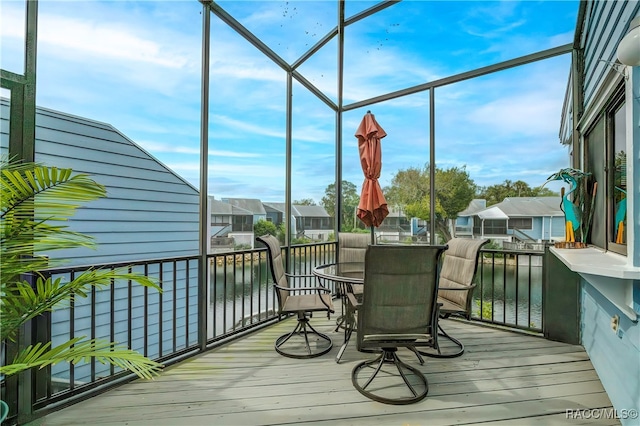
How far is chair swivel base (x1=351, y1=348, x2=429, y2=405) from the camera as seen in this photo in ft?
7.20

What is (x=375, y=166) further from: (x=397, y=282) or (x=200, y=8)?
(x=200, y=8)

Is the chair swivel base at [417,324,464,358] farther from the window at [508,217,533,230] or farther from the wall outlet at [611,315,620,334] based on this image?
the window at [508,217,533,230]

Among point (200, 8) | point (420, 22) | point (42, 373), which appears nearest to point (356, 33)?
point (420, 22)

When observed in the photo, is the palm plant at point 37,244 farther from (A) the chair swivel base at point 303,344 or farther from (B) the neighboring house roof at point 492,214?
(B) the neighboring house roof at point 492,214

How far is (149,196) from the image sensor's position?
110 inches

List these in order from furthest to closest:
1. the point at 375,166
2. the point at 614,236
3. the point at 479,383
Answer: the point at 375,166, the point at 479,383, the point at 614,236

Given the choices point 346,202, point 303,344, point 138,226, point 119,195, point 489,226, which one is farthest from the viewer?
point 346,202

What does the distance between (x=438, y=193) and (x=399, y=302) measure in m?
2.63

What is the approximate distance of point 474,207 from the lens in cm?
411

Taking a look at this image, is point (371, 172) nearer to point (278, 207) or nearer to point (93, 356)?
point (278, 207)

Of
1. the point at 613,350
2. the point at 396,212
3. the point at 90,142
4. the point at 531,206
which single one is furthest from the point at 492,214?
the point at 90,142

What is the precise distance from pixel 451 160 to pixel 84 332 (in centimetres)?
445

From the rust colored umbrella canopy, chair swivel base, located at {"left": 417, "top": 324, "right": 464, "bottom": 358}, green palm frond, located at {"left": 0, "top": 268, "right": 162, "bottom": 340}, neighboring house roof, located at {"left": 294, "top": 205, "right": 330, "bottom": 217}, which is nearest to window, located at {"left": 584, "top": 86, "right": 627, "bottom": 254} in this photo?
chair swivel base, located at {"left": 417, "top": 324, "right": 464, "bottom": 358}

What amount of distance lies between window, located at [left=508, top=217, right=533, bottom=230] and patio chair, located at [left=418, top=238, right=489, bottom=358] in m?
1.06
